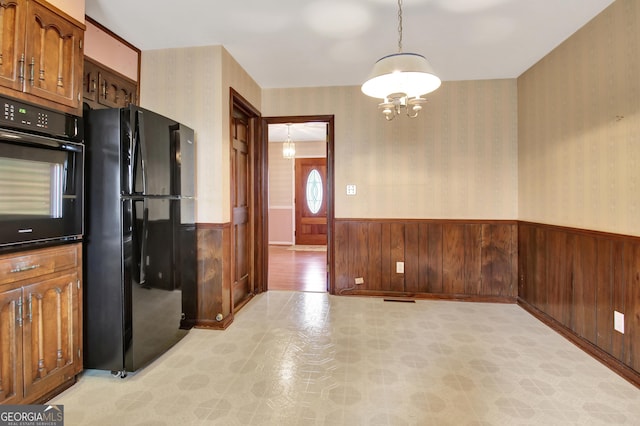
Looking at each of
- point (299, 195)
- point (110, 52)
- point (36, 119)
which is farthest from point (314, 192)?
point (36, 119)

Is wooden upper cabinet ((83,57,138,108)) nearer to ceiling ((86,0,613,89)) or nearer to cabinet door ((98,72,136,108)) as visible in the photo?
cabinet door ((98,72,136,108))

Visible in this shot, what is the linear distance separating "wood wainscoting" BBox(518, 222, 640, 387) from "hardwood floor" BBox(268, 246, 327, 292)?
93.2 inches

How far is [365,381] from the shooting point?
1974 mm

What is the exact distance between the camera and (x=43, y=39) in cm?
169

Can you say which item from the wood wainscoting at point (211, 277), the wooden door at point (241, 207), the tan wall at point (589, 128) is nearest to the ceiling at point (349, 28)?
the tan wall at point (589, 128)

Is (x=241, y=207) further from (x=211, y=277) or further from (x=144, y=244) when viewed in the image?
(x=144, y=244)

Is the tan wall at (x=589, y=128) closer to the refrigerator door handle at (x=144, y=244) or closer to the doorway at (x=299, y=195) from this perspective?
the refrigerator door handle at (x=144, y=244)

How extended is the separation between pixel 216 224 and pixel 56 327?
1.30 meters

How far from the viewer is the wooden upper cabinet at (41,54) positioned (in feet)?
4.99

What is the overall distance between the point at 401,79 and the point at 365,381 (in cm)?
188

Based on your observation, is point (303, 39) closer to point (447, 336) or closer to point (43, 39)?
point (43, 39)

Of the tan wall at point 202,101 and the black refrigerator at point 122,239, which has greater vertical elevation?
the tan wall at point 202,101

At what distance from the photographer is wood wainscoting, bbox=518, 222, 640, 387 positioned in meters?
2.06

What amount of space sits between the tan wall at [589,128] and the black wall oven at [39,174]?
3.54m
